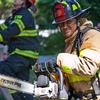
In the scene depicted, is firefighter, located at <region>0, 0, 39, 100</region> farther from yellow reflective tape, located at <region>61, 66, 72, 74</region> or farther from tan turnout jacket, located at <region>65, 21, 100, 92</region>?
yellow reflective tape, located at <region>61, 66, 72, 74</region>

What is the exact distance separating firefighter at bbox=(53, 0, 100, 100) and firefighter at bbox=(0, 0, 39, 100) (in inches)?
107

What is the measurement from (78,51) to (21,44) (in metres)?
3.13

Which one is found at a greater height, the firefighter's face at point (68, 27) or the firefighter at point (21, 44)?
the firefighter at point (21, 44)

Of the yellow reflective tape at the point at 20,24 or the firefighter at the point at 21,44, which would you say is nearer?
the yellow reflective tape at the point at 20,24

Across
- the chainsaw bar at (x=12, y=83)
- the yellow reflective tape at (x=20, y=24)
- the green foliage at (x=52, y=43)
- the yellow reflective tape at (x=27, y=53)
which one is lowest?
the chainsaw bar at (x=12, y=83)

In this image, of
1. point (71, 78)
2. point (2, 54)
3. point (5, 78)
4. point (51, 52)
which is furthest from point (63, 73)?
point (51, 52)

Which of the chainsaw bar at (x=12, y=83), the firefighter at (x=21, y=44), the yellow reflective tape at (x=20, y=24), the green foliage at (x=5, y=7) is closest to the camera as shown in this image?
the chainsaw bar at (x=12, y=83)

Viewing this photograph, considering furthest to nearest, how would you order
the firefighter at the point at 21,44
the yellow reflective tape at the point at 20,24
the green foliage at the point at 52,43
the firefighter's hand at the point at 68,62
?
1. the green foliage at the point at 52,43
2. the firefighter at the point at 21,44
3. the yellow reflective tape at the point at 20,24
4. the firefighter's hand at the point at 68,62

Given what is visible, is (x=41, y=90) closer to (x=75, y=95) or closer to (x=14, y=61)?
(x=75, y=95)

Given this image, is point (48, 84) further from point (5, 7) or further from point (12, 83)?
point (5, 7)

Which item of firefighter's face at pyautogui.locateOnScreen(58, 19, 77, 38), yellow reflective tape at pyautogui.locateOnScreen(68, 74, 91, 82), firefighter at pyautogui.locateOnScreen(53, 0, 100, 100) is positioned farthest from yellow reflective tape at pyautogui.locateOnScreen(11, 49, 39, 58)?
yellow reflective tape at pyautogui.locateOnScreen(68, 74, 91, 82)

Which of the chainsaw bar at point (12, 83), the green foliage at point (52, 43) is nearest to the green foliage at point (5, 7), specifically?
the green foliage at point (52, 43)

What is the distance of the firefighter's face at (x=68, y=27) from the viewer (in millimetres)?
4641

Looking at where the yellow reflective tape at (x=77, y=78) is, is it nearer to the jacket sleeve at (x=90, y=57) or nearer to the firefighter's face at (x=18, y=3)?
the jacket sleeve at (x=90, y=57)
